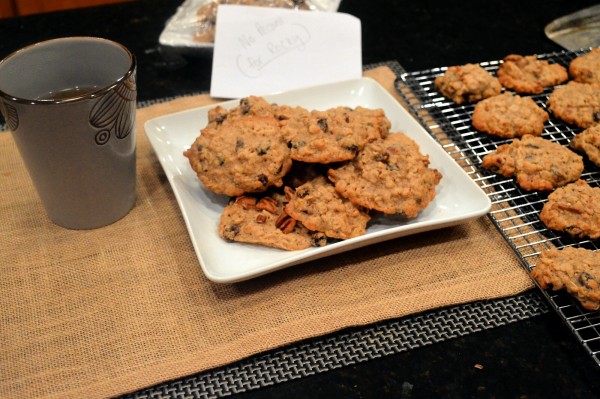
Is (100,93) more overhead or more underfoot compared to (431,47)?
more overhead

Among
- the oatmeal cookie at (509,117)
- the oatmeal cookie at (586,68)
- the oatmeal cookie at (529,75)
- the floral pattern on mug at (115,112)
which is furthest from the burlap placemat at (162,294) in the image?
the oatmeal cookie at (586,68)

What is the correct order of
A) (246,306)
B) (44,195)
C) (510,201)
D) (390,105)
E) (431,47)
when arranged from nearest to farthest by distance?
(246,306)
(44,195)
(510,201)
(390,105)
(431,47)

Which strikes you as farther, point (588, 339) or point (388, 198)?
point (388, 198)

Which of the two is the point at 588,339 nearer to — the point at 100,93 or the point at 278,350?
the point at 278,350

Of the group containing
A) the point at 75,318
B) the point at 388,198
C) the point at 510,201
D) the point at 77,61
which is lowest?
the point at 75,318

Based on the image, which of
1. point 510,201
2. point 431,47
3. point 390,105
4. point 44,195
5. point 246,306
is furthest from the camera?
point 431,47

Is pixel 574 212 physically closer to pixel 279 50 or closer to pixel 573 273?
pixel 573 273

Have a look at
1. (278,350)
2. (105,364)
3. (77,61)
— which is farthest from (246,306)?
(77,61)
